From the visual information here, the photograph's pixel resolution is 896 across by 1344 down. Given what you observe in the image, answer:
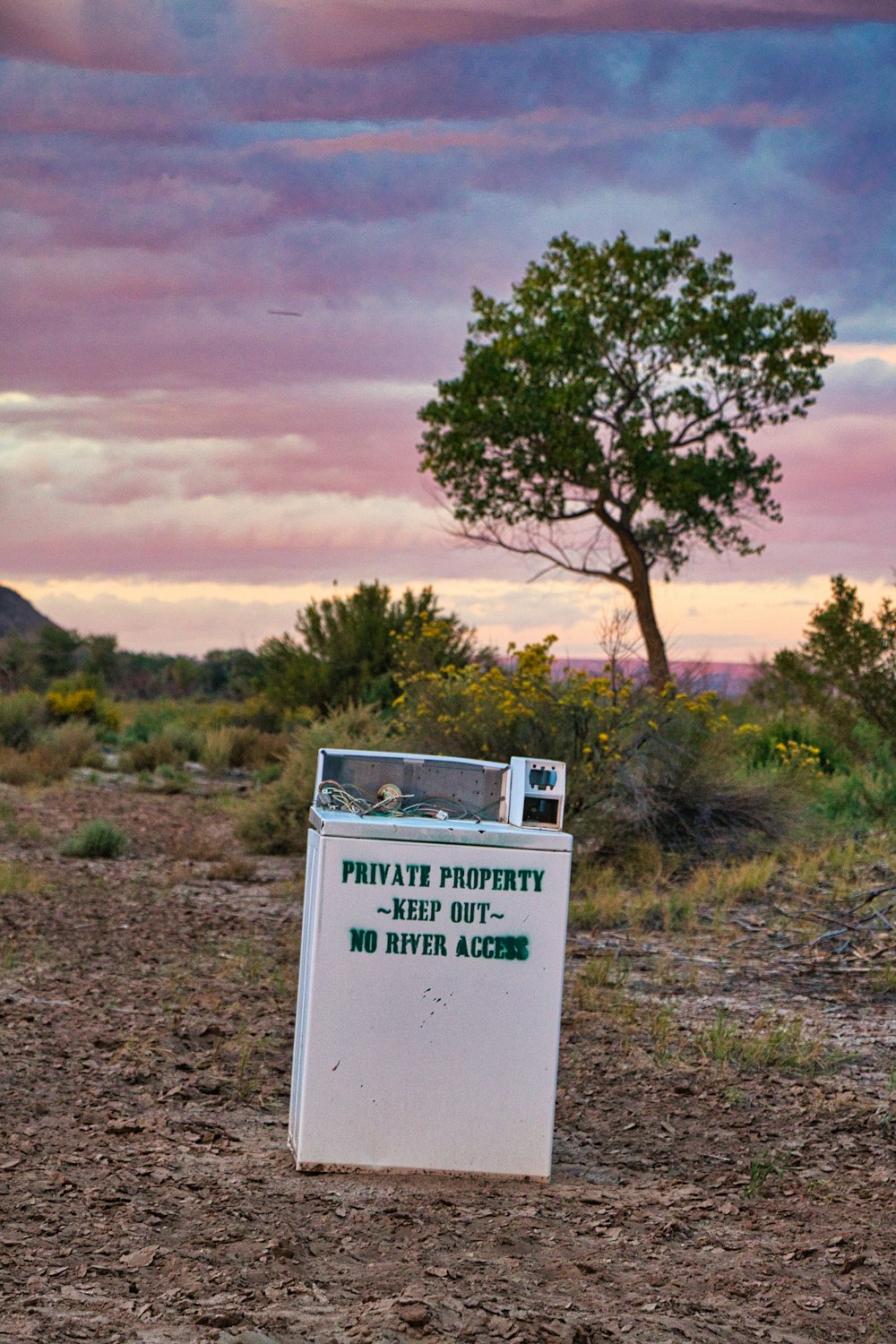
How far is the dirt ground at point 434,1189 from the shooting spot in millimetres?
3824

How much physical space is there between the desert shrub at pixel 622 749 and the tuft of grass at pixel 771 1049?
18.9 feet

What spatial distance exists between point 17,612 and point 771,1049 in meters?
85.7

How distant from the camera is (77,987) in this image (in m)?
8.28

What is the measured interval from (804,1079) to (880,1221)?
1.82 meters

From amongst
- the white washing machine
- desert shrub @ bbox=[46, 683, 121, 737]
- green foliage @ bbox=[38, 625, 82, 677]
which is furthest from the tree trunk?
green foliage @ bbox=[38, 625, 82, 677]

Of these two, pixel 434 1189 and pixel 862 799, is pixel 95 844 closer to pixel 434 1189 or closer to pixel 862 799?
pixel 862 799

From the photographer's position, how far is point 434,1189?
4.79 m

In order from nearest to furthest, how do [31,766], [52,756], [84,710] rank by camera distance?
[31,766] < [52,756] < [84,710]

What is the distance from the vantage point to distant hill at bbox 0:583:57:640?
274 ft

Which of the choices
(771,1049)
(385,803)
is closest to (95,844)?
(771,1049)

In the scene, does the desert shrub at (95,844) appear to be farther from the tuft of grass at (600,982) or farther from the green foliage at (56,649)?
the green foliage at (56,649)

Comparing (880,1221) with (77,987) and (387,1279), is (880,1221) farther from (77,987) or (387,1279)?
(77,987)

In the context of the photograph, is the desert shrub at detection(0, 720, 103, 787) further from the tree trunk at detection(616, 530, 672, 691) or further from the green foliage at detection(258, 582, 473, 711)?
the tree trunk at detection(616, 530, 672, 691)

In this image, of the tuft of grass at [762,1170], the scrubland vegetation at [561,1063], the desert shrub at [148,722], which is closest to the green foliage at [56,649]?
the desert shrub at [148,722]
